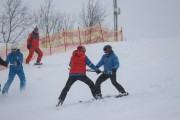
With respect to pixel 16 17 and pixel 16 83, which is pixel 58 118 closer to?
pixel 16 83

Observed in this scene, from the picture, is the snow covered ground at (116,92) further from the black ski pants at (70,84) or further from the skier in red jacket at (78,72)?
the skier in red jacket at (78,72)

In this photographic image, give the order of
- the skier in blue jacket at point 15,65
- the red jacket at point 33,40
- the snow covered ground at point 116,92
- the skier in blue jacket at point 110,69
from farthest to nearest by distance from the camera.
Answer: the red jacket at point 33,40 < the skier in blue jacket at point 15,65 < the skier in blue jacket at point 110,69 < the snow covered ground at point 116,92

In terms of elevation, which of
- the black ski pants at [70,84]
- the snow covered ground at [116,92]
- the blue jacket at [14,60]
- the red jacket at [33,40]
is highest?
the red jacket at [33,40]

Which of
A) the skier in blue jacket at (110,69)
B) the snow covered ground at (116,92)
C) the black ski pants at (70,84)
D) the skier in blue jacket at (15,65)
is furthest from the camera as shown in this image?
the skier in blue jacket at (15,65)

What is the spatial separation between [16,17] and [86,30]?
15.2 m

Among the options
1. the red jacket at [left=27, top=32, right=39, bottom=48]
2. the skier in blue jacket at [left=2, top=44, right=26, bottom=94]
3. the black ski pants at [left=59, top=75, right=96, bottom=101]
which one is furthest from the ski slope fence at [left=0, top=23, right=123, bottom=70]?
the black ski pants at [left=59, top=75, right=96, bottom=101]

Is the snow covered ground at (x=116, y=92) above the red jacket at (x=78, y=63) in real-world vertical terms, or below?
below

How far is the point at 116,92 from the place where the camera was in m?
11.3

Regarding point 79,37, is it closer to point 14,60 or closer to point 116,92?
point 14,60

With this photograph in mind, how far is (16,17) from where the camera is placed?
3812 cm

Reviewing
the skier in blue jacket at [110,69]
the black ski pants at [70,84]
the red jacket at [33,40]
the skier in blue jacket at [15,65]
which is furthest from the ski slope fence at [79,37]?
the black ski pants at [70,84]

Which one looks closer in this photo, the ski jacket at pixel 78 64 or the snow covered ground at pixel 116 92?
the snow covered ground at pixel 116 92

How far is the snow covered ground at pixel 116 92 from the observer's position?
25.0 ft

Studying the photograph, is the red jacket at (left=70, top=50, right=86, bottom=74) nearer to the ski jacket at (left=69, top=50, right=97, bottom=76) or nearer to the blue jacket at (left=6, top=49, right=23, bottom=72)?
the ski jacket at (left=69, top=50, right=97, bottom=76)
